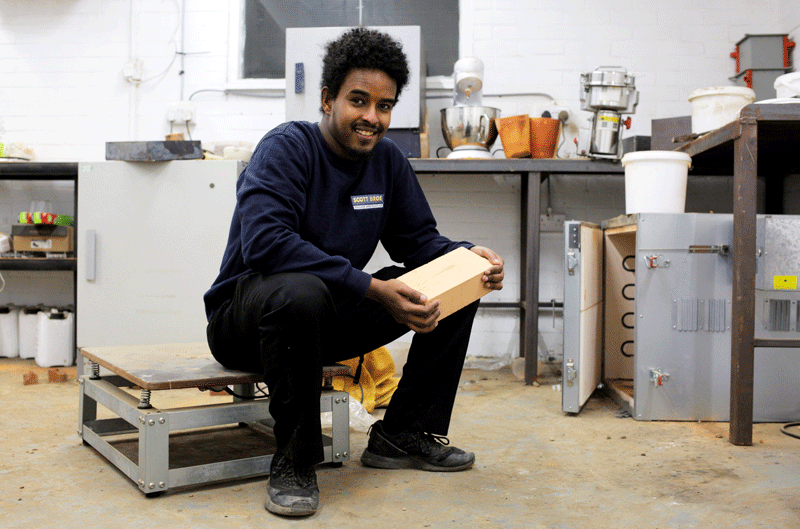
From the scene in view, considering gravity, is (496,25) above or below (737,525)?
above

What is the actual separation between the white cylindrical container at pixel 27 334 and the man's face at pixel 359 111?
2654 millimetres

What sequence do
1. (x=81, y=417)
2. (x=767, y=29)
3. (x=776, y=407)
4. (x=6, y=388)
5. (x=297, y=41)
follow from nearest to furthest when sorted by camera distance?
(x=81, y=417) < (x=776, y=407) < (x=6, y=388) < (x=297, y=41) < (x=767, y=29)

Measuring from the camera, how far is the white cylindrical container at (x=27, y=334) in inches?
137

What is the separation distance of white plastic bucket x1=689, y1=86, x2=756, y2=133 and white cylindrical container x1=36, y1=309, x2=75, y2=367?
120 inches

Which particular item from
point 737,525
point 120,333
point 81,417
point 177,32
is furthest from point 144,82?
point 737,525

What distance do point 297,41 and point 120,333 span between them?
160 cm

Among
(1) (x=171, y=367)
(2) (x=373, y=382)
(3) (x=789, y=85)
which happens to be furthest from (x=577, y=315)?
(1) (x=171, y=367)

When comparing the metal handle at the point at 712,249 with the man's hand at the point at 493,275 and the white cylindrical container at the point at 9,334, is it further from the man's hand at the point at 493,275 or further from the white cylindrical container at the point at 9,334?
the white cylindrical container at the point at 9,334

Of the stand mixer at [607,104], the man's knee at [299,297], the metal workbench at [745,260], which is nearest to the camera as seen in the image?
the man's knee at [299,297]

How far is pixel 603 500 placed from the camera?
1.47m

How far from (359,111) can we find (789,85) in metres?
1.48

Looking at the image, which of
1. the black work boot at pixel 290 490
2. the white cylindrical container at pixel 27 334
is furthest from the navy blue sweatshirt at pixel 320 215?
the white cylindrical container at pixel 27 334

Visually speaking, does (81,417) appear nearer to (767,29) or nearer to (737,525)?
(737,525)

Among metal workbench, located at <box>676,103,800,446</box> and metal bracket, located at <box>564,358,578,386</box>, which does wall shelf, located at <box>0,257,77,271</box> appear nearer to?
metal bracket, located at <box>564,358,578,386</box>
